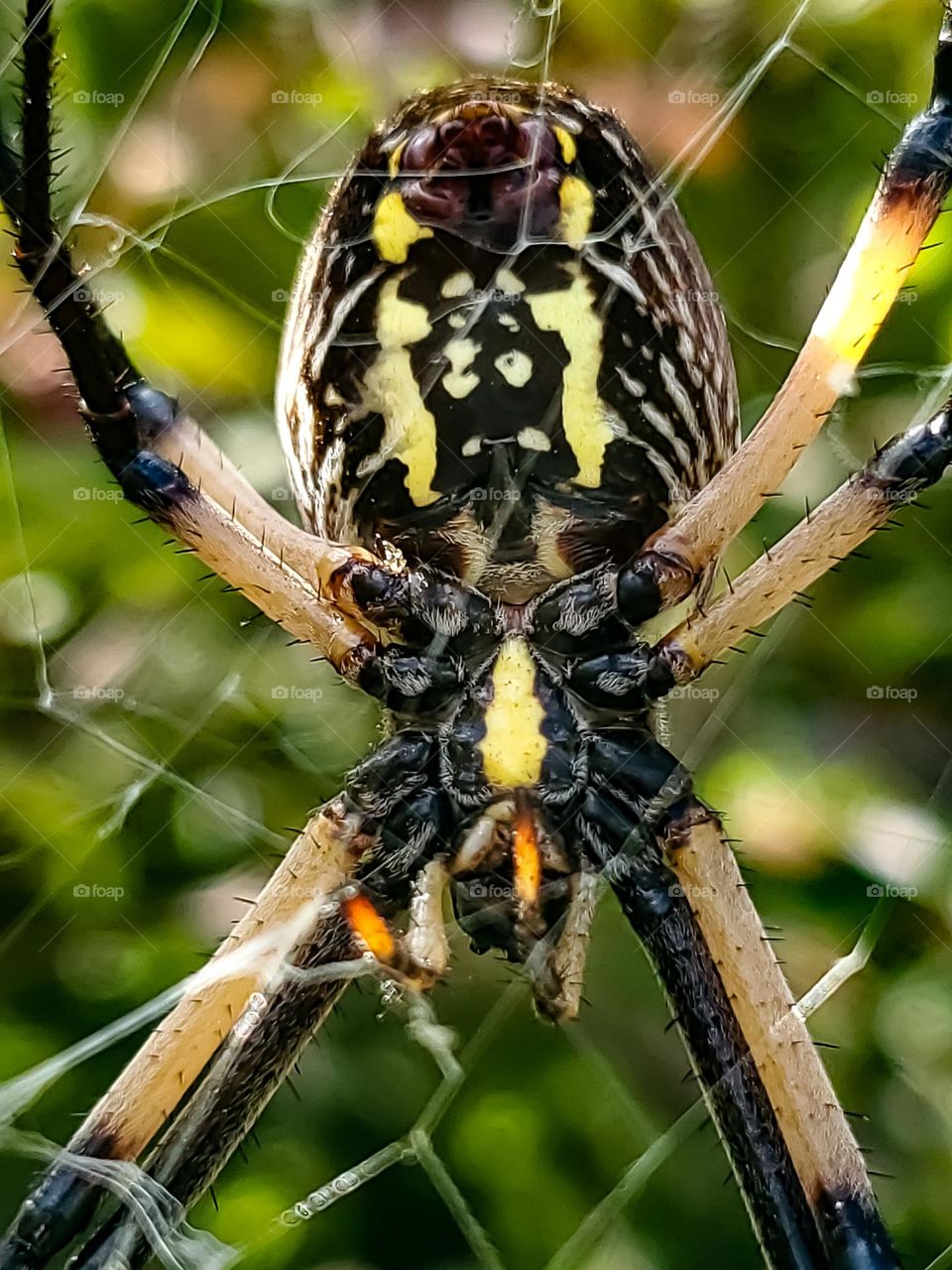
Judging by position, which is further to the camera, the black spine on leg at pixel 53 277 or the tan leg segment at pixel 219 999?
the tan leg segment at pixel 219 999

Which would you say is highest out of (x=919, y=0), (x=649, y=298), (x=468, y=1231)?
(x=919, y=0)

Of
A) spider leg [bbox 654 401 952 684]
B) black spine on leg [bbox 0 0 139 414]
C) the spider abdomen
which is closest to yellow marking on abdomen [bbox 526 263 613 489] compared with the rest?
the spider abdomen

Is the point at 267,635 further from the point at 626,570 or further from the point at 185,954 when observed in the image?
the point at 626,570

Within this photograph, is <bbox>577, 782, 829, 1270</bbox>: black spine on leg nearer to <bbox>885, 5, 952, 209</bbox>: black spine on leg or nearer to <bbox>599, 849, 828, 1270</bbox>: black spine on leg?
<bbox>599, 849, 828, 1270</bbox>: black spine on leg

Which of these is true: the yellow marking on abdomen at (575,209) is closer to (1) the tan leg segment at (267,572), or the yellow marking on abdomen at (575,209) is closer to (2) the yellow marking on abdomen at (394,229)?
(2) the yellow marking on abdomen at (394,229)

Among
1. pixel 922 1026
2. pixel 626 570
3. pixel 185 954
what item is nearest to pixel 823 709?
pixel 922 1026

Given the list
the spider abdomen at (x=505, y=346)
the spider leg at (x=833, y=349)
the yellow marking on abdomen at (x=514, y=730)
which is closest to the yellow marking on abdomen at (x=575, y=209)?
the spider abdomen at (x=505, y=346)
